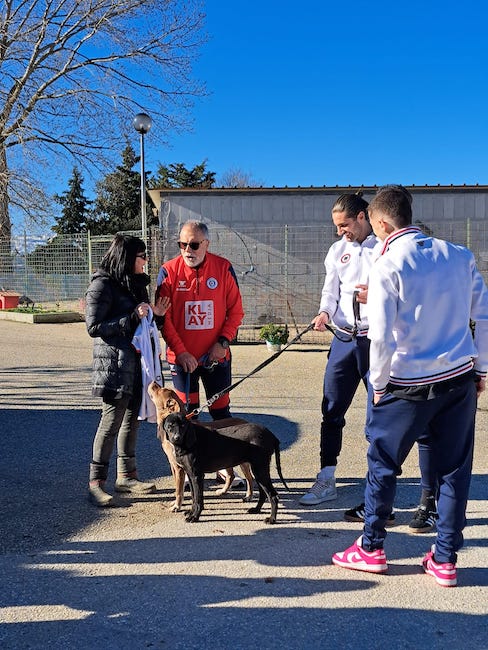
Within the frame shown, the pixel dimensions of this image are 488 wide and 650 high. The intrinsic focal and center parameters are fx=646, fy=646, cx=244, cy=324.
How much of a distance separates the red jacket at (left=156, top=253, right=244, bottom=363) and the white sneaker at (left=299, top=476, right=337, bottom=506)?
1.30 meters

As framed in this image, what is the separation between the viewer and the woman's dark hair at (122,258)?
4.71 m

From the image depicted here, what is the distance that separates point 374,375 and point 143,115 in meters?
14.8

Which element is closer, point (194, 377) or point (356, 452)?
point (194, 377)

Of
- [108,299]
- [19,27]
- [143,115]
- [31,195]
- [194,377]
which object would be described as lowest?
[194,377]

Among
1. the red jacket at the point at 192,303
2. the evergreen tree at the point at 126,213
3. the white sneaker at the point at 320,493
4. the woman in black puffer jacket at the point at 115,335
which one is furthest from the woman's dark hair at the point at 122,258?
the evergreen tree at the point at 126,213

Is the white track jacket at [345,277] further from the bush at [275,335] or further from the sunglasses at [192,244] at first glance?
the bush at [275,335]

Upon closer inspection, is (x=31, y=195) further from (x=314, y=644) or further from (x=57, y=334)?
(x=314, y=644)

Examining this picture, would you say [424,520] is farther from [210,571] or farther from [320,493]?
[210,571]

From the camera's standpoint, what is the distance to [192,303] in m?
4.93

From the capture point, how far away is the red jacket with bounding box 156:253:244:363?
4.92 m

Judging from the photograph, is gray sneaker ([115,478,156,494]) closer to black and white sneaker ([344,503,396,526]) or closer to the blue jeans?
the blue jeans

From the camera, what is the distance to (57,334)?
16219mm

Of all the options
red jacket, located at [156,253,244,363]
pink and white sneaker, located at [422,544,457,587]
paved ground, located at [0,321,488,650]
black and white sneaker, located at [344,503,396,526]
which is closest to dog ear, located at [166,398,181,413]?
red jacket, located at [156,253,244,363]

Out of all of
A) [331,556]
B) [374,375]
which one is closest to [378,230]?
[374,375]
